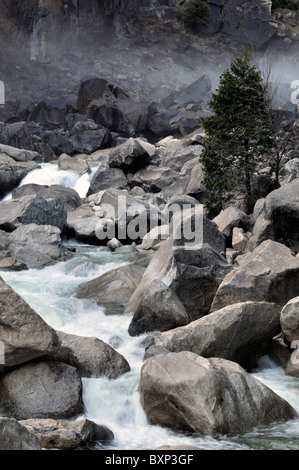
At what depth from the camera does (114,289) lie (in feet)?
43.9

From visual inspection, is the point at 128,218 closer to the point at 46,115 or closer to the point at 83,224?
the point at 83,224

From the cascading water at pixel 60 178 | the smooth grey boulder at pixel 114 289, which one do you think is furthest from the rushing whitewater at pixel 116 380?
the cascading water at pixel 60 178

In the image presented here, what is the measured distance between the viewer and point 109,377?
890 cm

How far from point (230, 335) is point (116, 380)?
217 centimetres

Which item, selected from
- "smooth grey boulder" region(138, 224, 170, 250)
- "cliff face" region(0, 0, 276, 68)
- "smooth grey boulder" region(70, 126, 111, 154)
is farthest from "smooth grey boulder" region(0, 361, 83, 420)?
"cliff face" region(0, 0, 276, 68)

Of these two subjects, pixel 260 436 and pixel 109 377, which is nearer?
pixel 260 436

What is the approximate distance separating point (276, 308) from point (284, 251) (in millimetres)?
2000

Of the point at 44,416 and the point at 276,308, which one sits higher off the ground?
the point at 276,308

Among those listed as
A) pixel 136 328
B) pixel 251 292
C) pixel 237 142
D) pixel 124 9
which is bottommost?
pixel 136 328
